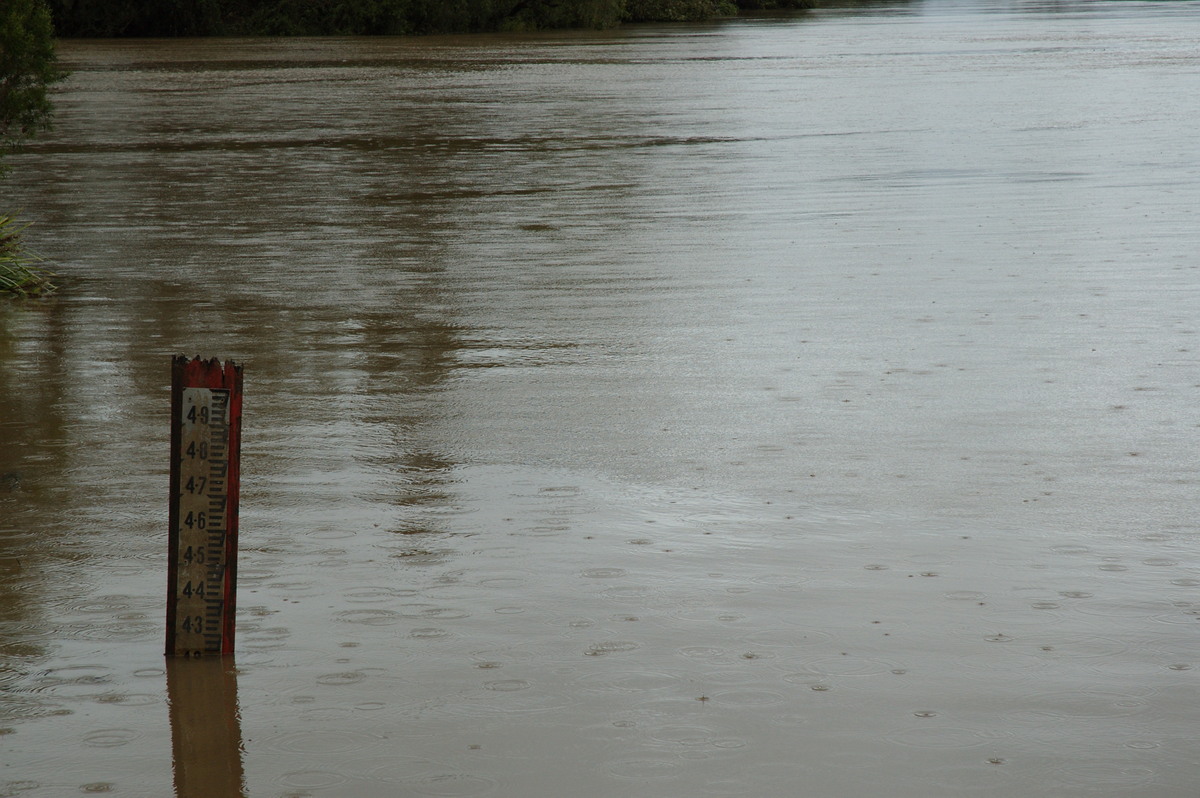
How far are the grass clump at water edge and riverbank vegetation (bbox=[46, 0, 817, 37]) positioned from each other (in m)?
63.3

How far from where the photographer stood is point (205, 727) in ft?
14.6

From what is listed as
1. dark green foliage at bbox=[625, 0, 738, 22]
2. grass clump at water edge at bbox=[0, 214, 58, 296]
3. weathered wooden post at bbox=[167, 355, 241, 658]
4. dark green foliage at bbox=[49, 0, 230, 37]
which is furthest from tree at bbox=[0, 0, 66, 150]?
dark green foliage at bbox=[625, 0, 738, 22]

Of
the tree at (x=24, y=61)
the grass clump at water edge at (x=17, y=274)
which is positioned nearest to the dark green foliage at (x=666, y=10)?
the tree at (x=24, y=61)

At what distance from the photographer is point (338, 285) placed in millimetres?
12344

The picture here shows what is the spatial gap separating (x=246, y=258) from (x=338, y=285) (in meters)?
1.83

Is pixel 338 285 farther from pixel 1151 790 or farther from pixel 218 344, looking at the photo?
pixel 1151 790

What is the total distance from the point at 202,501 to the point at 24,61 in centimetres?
918

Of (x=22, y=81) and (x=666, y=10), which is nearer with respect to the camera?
Result: (x=22, y=81)

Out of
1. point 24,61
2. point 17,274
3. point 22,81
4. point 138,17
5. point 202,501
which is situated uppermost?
point 138,17

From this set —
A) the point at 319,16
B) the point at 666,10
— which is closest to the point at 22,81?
the point at 319,16

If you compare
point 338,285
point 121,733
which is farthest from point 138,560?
point 338,285

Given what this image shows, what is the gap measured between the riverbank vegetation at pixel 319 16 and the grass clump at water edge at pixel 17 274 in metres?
63.3

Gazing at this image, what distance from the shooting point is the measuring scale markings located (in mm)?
4426

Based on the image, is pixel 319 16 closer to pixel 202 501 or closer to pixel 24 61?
pixel 24 61
